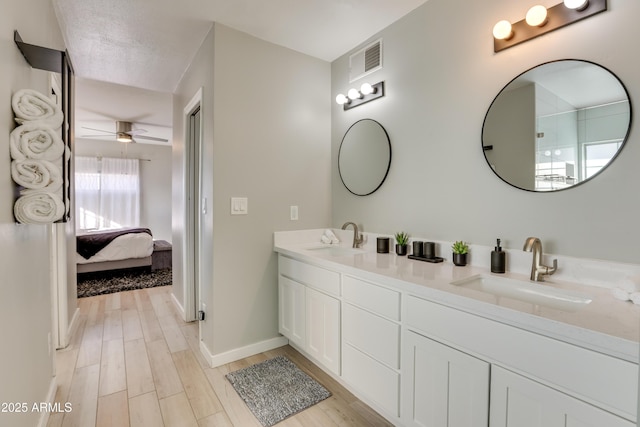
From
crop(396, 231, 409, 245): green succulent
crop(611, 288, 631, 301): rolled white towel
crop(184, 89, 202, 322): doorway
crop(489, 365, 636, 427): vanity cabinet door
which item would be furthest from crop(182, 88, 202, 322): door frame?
crop(611, 288, 631, 301): rolled white towel

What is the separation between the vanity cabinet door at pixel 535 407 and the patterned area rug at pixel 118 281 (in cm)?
445

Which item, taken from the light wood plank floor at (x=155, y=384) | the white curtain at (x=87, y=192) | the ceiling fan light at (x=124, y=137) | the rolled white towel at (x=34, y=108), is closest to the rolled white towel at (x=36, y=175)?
the rolled white towel at (x=34, y=108)

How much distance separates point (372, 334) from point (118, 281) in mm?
4394

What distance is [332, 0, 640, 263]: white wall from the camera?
4.28 ft

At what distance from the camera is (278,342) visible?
2.61 metres

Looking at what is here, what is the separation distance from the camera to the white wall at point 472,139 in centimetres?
130

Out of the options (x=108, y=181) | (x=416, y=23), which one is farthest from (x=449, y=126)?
(x=108, y=181)

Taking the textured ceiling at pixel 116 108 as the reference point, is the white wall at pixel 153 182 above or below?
below

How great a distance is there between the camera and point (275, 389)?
2020 mm

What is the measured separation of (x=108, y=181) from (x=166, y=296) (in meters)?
4.09

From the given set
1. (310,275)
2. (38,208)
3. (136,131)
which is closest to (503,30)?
(310,275)

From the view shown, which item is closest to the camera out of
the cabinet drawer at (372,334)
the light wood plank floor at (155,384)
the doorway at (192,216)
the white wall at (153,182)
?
the cabinet drawer at (372,334)

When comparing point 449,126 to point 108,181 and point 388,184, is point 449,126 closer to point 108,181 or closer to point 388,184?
point 388,184

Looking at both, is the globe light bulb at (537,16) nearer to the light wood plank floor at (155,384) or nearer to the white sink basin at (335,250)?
the white sink basin at (335,250)
